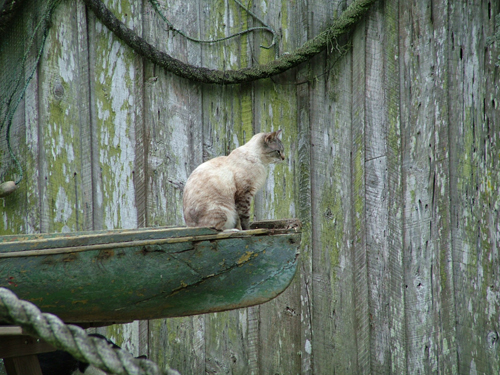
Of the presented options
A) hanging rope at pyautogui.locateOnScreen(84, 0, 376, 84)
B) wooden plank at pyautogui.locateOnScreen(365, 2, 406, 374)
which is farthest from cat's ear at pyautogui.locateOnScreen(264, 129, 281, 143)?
wooden plank at pyautogui.locateOnScreen(365, 2, 406, 374)

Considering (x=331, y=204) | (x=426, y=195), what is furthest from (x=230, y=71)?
(x=426, y=195)

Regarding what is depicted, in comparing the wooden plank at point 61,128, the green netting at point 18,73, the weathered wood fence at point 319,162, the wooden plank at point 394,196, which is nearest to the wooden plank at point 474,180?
the weathered wood fence at point 319,162

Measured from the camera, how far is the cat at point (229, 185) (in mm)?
2232

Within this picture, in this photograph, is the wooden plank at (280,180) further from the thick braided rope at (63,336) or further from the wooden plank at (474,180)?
the thick braided rope at (63,336)

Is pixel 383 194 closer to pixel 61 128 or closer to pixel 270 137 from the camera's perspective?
pixel 270 137

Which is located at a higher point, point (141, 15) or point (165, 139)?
point (141, 15)

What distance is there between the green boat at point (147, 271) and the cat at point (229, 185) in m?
0.48

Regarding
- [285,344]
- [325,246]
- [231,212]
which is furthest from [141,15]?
[285,344]

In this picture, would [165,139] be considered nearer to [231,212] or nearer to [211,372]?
[231,212]

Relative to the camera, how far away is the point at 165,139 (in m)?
2.93

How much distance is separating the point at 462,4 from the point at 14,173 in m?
2.88

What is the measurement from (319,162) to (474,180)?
84cm

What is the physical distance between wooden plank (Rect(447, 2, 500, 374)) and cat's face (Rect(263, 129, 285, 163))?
0.94 metres

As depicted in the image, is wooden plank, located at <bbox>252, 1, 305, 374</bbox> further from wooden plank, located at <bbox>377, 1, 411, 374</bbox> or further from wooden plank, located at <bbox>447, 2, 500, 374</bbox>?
wooden plank, located at <bbox>447, 2, 500, 374</bbox>
